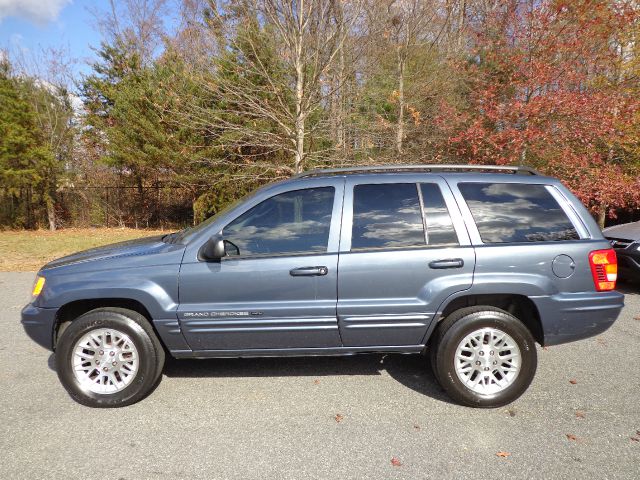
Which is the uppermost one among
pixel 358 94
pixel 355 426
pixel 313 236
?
pixel 358 94

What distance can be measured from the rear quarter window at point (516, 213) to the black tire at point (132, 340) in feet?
9.07

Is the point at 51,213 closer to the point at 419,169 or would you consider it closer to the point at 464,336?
the point at 419,169

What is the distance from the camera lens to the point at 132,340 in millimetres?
3168

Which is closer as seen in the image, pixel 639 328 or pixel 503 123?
Result: pixel 639 328

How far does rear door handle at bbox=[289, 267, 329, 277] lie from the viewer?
3.08m

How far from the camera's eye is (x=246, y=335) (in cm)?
316

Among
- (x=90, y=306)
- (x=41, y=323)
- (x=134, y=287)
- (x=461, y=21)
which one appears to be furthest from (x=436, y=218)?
(x=461, y=21)

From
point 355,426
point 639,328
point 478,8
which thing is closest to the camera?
point 355,426

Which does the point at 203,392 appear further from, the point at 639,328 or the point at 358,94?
the point at 358,94

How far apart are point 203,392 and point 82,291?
1256 millimetres

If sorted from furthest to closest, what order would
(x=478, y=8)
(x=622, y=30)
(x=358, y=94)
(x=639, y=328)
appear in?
(x=478, y=8) → (x=358, y=94) → (x=622, y=30) → (x=639, y=328)

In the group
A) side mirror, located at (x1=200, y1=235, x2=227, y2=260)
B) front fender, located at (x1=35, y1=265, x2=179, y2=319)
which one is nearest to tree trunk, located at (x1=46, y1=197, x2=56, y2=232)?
front fender, located at (x1=35, y1=265, x2=179, y2=319)

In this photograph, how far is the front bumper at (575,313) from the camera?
3.11 m

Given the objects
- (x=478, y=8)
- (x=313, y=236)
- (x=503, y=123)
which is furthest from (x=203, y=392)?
(x=478, y=8)
